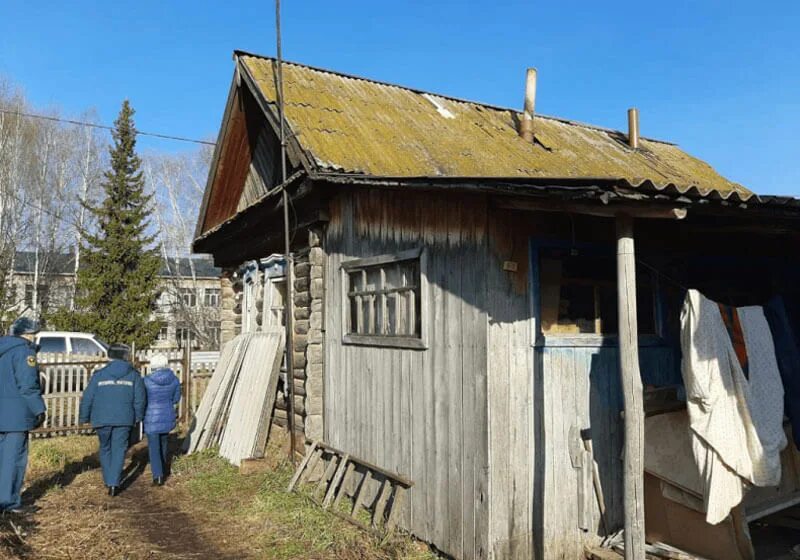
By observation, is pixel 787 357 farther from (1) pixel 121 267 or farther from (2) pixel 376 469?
(1) pixel 121 267

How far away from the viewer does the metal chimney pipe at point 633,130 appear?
11738 mm

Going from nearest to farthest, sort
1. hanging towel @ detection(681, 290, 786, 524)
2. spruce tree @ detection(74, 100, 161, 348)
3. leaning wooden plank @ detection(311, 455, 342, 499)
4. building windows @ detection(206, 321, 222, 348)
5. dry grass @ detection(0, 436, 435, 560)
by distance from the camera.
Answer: hanging towel @ detection(681, 290, 786, 524) → dry grass @ detection(0, 436, 435, 560) → leaning wooden plank @ detection(311, 455, 342, 499) → spruce tree @ detection(74, 100, 161, 348) → building windows @ detection(206, 321, 222, 348)

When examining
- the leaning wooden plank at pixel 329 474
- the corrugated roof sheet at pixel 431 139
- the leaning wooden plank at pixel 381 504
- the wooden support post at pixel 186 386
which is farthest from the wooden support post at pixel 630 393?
the wooden support post at pixel 186 386

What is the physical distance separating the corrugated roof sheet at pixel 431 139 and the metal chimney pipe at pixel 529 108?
0.21 metres

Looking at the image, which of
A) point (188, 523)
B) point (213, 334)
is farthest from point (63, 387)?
point (213, 334)

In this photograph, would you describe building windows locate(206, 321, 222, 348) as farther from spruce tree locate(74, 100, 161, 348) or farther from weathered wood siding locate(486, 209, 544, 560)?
weathered wood siding locate(486, 209, 544, 560)

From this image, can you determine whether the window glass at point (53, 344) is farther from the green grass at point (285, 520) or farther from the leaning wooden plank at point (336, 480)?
the leaning wooden plank at point (336, 480)

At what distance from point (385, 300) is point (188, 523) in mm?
3177

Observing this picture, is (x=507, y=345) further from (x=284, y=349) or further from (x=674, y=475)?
(x=284, y=349)

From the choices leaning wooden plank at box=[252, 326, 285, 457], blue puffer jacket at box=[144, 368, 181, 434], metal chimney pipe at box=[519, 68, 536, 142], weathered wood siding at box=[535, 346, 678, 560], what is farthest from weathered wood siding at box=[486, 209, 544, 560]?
metal chimney pipe at box=[519, 68, 536, 142]

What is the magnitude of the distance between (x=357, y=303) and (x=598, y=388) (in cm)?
282

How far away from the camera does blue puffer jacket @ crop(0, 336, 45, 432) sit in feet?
22.1

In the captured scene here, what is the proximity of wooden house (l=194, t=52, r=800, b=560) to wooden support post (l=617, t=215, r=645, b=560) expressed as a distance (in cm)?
6

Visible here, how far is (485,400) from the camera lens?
5.08 meters
